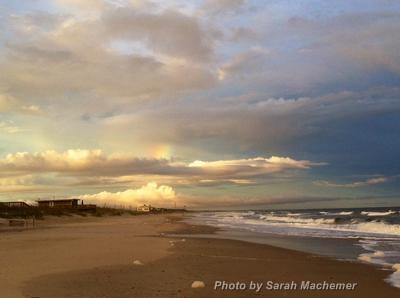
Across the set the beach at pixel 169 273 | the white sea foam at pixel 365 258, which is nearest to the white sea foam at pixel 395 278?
the beach at pixel 169 273

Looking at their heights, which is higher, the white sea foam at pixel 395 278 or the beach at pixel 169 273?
the beach at pixel 169 273

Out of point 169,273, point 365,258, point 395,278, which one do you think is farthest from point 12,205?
point 395,278

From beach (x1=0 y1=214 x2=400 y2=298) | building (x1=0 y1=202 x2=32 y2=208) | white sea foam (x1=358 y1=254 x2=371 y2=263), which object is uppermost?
building (x1=0 y1=202 x2=32 y2=208)

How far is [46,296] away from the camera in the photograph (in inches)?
370

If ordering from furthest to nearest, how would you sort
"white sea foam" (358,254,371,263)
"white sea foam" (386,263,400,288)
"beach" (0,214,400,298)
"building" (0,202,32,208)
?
"building" (0,202,32,208)
"white sea foam" (358,254,371,263)
"white sea foam" (386,263,400,288)
"beach" (0,214,400,298)

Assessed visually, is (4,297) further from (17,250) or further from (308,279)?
(17,250)

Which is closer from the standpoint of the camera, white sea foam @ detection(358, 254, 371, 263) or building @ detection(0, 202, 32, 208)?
white sea foam @ detection(358, 254, 371, 263)

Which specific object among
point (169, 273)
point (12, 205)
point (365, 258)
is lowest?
point (365, 258)

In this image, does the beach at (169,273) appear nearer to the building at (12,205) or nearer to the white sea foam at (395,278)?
the white sea foam at (395,278)

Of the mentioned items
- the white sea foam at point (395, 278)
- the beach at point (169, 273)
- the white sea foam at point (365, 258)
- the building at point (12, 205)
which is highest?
the building at point (12, 205)

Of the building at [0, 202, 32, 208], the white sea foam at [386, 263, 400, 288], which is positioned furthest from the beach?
the building at [0, 202, 32, 208]

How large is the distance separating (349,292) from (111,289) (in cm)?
527

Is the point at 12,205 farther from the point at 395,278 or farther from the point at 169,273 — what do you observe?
the point at 395,278

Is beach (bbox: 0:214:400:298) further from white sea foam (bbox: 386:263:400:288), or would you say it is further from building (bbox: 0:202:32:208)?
building (bbox: 0:202:32:208)
